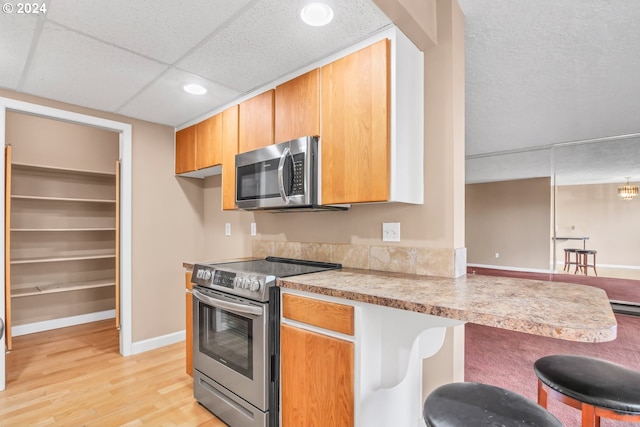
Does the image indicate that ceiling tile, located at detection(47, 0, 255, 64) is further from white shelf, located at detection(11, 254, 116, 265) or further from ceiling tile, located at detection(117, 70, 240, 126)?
white shelf, located at detection(11, 254, 116, 265)

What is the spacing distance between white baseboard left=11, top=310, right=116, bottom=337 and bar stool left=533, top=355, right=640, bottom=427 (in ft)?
14.8

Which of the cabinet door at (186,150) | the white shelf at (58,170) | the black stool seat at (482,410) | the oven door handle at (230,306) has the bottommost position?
the black stool seat at (482,410)

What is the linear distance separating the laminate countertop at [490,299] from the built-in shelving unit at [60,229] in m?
3.29

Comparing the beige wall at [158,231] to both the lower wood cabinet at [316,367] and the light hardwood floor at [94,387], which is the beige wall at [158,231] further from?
the lower wood cabinet at [316,367]

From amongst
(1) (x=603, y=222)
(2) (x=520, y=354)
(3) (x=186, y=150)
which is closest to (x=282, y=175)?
(3) (x=186, y=150)

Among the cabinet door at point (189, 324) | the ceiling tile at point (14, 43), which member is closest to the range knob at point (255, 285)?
the cabinet door at point (189, 324)

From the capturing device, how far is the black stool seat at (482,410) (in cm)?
98

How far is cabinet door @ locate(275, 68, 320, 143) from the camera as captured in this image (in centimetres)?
198

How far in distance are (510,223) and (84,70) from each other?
8415 mm

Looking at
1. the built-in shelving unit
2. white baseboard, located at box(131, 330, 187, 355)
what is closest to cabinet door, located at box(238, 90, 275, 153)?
white baseboard, located at box(131, 330, 187, 355)

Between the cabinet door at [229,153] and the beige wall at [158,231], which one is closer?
the cabinet door at [229,153]

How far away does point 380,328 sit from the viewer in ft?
5.00

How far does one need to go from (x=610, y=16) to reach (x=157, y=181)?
11.9ft

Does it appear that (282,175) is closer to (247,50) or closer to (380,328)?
(247,50)
